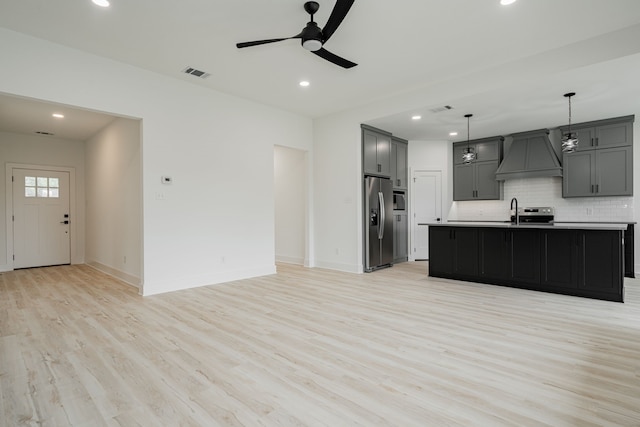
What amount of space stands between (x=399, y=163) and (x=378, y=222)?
1.80 m

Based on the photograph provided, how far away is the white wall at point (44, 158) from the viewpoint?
6.43m

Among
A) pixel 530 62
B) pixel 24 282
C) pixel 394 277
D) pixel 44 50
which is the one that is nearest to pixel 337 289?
pixel 394 277

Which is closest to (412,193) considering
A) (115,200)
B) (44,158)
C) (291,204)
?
(291,204)

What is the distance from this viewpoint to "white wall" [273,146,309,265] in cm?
699

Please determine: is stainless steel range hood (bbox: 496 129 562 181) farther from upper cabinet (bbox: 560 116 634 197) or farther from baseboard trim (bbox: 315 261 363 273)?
baseboard trim (bbox: 315 261 363 273)

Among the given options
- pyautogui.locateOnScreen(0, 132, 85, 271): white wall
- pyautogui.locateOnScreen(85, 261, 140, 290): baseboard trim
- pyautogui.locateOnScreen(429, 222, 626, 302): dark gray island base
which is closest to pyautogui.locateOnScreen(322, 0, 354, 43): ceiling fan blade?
pyautogui.locateOnScreen(429, 222, 626, 302): dark gray island base

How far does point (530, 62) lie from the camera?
4.06 m

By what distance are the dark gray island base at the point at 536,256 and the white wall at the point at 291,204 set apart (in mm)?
Result: 2798

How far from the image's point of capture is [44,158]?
22.7 feet

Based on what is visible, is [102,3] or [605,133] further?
[605,133]

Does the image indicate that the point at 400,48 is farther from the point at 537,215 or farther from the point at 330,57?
the point at 537,215

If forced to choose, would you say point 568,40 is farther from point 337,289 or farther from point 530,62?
point 337,289

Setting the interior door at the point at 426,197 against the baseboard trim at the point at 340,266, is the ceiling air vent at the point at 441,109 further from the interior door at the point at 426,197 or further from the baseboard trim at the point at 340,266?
the baseboard trim at the point at 340,266

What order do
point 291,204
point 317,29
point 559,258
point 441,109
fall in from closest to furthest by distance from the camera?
1. point 317,29
2. point 559,258
3. point 441,109
4. point 291,204
